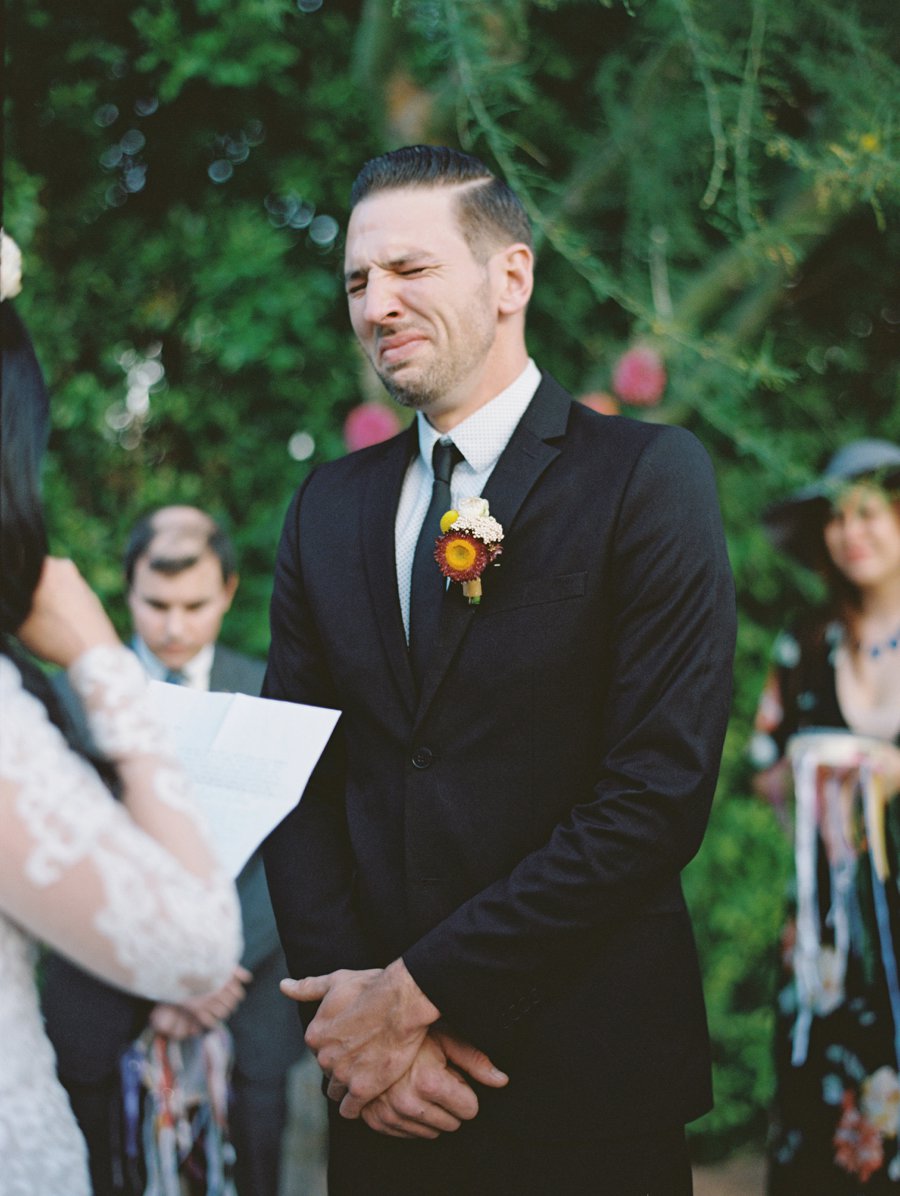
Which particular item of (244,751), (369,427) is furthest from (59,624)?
(369,427)

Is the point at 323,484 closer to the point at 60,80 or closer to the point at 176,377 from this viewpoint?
the point at 176,377

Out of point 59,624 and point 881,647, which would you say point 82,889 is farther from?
point 881,647

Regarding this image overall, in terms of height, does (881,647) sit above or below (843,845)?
above

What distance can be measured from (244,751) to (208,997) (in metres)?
0.88

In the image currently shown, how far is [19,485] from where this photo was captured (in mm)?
1285

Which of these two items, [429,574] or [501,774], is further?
[429,574]

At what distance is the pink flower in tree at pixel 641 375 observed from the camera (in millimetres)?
3318

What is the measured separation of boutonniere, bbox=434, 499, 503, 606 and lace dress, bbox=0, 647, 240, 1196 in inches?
19.6

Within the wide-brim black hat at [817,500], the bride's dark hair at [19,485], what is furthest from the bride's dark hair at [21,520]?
the wide-brim black hat at [817,500]

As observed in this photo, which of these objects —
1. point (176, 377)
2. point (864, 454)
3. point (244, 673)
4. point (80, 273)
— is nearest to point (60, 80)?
point (80, 273)

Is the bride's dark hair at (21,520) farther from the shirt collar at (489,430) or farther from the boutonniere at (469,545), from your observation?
the shirt collar at (489,430)

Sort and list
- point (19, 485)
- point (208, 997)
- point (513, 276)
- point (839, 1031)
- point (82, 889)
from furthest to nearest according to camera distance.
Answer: point (839, 1031) → point (208, 997) → point (513, 276) → point (19, 485) → point (82, 889)

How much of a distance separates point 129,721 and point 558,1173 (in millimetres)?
898

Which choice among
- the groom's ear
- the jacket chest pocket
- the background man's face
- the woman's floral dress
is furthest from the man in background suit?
the woman's floral dress
